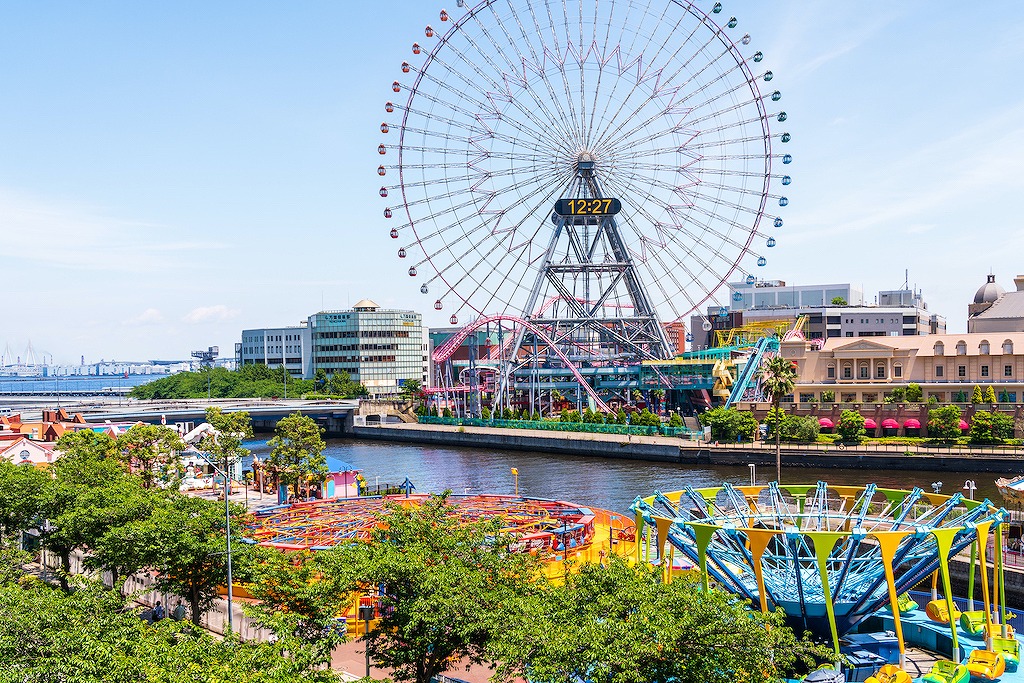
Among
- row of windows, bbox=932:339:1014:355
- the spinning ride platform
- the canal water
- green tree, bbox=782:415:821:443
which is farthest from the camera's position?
row of windows, bbox=932:339:1014:355

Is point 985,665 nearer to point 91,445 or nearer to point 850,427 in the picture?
point 91,445

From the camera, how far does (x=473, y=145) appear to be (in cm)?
10394

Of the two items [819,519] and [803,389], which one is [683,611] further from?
[803,389]

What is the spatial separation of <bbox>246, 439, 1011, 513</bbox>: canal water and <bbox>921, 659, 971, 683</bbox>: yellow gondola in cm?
3588

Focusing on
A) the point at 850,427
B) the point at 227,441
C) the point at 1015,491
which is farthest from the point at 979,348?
the point at 227,441

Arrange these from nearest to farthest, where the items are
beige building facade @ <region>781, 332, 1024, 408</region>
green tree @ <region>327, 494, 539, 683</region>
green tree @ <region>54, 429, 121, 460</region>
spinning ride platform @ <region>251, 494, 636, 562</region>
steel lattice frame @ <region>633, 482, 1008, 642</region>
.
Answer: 1. green tree @ <region>327, 494, 539, 683</region>
2. steel lattice frame @ <region>633, 482, 1008, 642</region>
3. spinning ride platform @ <region>251, 494, 636, 562</region>
4. green tree @ <region>54, 429, 121, 460</region>
5. beige building facade @ <region>781, 332, 1024, 408</region>

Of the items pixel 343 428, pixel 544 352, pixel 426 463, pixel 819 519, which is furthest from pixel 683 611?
pixel 343 428

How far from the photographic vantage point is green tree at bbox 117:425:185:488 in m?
65.7

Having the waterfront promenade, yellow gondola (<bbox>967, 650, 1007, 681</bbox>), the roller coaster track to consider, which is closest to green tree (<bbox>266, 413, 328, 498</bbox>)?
yellow gondola (<bbox>967, 650, 1007, 681</bbox>)

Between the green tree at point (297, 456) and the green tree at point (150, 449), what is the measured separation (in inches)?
251

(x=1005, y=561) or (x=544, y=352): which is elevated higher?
(x=544, y=352)

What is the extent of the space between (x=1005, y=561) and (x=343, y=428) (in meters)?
111

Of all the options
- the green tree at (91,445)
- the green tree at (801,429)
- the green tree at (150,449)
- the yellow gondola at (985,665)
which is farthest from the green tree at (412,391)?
the yellow gondola at (985,665)

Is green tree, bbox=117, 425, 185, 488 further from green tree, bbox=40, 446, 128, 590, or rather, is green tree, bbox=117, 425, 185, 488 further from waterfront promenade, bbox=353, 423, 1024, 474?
waterfront promenade, bbox=353, 423, 1024, 474
